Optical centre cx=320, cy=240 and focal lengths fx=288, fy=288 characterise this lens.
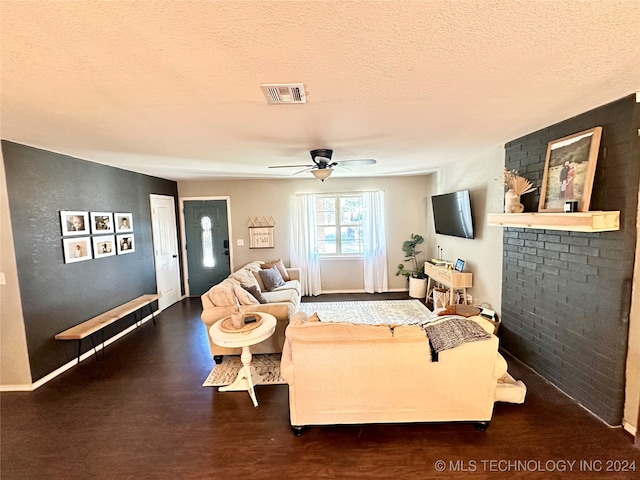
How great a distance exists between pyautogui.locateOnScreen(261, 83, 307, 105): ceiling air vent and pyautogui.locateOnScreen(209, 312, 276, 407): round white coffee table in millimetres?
1959

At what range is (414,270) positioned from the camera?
20.1 ft

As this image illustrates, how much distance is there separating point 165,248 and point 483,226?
5504 millimetres

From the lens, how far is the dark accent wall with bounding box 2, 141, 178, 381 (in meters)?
2.92

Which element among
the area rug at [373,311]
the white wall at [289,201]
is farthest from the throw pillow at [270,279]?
the white wall at [289,201]

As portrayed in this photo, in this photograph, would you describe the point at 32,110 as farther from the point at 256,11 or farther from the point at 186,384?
the point at 186,384

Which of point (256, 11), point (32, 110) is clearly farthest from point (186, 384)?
point (256, 11)

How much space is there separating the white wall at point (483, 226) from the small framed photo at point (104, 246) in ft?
17.1

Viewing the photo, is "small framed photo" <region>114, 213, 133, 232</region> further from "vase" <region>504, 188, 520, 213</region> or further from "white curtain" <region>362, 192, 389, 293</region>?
"vase" <region>504, 188, 520, 213</region>

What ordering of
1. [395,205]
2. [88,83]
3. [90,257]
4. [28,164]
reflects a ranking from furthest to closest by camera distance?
[395,205], [90,257], [28,164], [88,83]

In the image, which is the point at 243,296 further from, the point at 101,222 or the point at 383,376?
the point at 101,222

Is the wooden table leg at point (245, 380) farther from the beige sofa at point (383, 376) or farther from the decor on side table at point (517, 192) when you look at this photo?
the decor on side table at point (517, 192)

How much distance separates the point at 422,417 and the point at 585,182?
2.28m

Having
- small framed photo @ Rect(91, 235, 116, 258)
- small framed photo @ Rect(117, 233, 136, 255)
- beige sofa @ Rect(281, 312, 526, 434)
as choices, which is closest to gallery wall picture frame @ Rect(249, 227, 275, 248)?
small framed photo @ Rect(117, 233, 136, 255)

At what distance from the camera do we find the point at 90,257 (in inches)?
146
